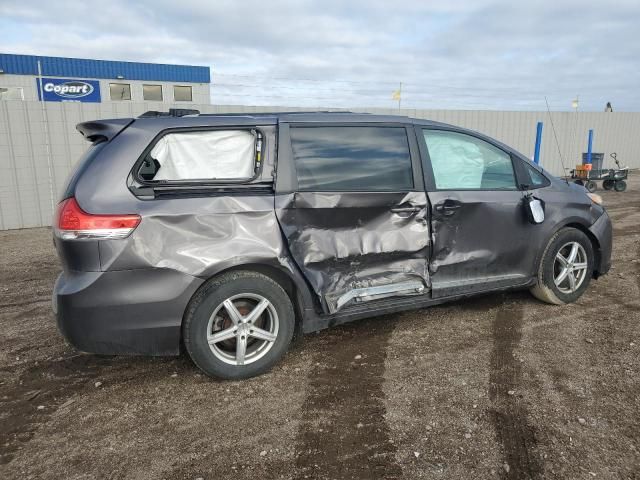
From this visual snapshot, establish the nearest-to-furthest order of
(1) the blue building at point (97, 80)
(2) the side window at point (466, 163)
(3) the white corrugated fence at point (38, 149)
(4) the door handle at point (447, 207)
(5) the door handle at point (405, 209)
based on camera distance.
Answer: (5) the door handle at point (405, 209), (4) the door handle at point (447, 207), (2) the side window at point (466, 163), (3) the white corrugated fence at point (38, 149), (1) the blue building at point (97, 80)

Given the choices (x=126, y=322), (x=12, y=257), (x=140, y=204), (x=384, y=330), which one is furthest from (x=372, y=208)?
(x=12, y=257)

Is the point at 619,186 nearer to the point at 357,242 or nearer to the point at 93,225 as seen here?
the point at 357,242

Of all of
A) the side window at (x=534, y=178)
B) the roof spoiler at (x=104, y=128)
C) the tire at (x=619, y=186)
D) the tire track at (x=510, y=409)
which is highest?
the roof spoiler at (x=104, y=128)

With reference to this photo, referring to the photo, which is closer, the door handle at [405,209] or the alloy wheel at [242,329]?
the alloy wheel at [242,329]

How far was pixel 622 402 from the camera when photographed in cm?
291

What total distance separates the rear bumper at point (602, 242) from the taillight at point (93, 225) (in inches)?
159

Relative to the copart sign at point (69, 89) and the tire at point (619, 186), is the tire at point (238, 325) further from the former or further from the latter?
the copart sign at point (69, 89)

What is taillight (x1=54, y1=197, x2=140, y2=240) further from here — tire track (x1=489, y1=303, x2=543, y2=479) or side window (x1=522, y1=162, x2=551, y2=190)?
side window (x1=522, y1=162, x2=551, y2=190)

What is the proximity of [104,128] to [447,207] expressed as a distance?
2.52 metres

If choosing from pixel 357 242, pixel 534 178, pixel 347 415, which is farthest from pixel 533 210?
pixel 347 415

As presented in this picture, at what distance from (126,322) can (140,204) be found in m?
0.72

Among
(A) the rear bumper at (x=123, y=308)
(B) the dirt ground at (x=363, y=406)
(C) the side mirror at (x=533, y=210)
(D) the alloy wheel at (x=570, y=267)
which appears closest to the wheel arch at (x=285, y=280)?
(A) the rear bumper at (x=123, y=308)

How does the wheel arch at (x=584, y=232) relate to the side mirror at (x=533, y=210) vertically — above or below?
below

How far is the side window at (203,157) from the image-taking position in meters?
3.11
